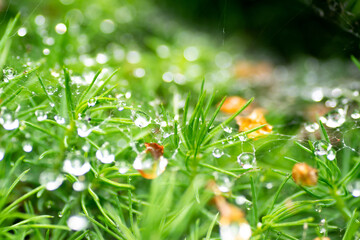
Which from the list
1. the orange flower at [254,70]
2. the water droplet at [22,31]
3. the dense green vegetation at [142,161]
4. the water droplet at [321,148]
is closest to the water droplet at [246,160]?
the dense green vegetation at [142,161]

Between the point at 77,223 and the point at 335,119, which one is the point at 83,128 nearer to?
the point at 77,223

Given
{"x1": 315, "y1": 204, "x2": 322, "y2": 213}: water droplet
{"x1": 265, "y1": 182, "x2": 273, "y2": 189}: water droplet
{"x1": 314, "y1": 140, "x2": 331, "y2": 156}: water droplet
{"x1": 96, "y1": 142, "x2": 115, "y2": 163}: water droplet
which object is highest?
{"x1": 314, "y1": 140, "x2": 331, "y2": 156}: water droplet

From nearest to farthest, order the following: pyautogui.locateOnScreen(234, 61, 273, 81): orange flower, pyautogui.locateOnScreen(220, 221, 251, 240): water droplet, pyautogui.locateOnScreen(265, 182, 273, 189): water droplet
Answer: pyautogui.locateOnScreen(220, 221, 251, 240): water droplet, pyautogui.locateOnScreen(265, 182, 273, 189): water droplet, pyautogui.locateOnScreen(234, 61, 273, 81): orange flower

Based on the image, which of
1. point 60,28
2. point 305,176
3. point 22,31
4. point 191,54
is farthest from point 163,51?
point 305,176

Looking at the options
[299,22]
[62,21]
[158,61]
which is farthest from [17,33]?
[299,22]

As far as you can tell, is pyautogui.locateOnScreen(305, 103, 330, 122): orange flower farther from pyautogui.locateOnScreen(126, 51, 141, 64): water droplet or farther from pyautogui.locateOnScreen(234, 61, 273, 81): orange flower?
pyautogui.locateOnScreen(126, 51, 141, 64): water droplet

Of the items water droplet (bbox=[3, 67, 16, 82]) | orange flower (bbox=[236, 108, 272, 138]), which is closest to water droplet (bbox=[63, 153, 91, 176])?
water droplet (bbox=[3, 67, 16, 82])

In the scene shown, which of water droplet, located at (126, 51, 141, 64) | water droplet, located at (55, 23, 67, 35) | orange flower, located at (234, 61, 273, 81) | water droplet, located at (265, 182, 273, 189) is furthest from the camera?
orange flower, located at (234, 61, 273, 81)
